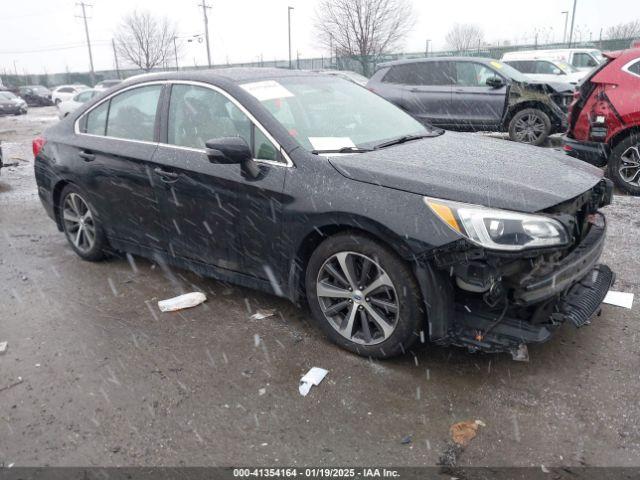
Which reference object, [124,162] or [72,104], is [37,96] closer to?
[72,104]

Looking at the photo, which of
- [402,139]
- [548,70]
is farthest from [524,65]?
[402,139]

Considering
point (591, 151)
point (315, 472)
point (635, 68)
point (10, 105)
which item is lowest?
point (315, 472)

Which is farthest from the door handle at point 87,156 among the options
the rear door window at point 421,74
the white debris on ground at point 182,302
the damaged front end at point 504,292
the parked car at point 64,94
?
the parked car at point 64,94

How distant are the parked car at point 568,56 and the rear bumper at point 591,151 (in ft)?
39.6

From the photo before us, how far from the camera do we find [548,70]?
1695cm

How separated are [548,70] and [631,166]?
11655mm

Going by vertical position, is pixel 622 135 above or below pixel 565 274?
above

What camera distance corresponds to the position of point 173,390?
3.02m

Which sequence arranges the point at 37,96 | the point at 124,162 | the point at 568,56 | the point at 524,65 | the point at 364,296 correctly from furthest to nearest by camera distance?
the point at 37,96 → the point at 568,56 → the point at 524,65 → the point at 124,162 → the point at 364,296

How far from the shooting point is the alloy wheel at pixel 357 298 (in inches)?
120

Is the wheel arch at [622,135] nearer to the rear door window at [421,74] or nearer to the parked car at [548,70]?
the rear door window at [421,74]

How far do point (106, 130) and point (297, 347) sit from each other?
2567 mm

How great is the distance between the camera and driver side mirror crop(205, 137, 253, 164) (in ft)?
10.7

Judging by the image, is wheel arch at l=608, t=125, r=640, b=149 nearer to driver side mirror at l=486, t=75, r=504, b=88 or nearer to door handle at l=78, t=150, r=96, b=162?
driver side mirror at l=486, t=75, r=504, b=88
